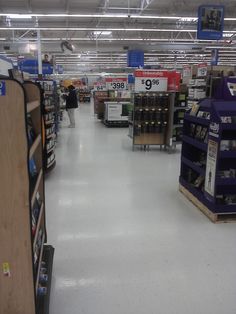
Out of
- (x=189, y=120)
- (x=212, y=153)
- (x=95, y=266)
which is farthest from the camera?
(x=189, y=120)

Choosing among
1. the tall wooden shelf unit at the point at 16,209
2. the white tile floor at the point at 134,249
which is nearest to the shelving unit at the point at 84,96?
the white tile floor at the point at 134,249

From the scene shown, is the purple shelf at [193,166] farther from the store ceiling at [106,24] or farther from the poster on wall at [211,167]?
the store ceiling at [106,24]

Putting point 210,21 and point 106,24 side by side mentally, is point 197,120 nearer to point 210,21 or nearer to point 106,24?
point 210,21

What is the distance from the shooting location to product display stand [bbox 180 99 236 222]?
373cm

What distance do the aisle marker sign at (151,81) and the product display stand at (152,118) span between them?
121mm

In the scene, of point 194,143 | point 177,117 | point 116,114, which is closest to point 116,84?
point 116,114

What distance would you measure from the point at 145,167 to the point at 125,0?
6.79 metres

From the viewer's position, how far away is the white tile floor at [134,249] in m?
2.46

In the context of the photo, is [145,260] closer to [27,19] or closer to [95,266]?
[95,266]

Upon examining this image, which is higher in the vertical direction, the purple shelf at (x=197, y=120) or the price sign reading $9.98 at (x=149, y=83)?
the price sign reading $9.98 at (x=149, y=83)

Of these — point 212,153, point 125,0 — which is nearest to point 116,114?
point 125,0

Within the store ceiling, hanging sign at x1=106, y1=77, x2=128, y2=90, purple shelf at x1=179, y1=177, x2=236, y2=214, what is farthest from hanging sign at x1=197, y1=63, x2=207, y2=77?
purple shelf at x1=179, y1=177, x2=236, y2=214

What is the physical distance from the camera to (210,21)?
9438 millimetres

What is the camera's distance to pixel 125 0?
10562 millimetres
